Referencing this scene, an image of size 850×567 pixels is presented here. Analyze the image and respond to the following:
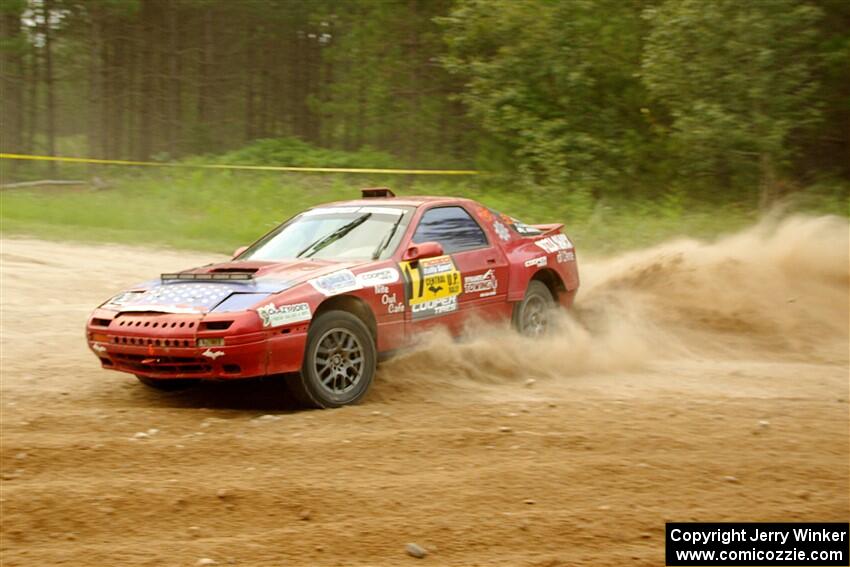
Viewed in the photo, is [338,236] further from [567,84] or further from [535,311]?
[567,84]

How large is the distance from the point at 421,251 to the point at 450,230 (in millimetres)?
905

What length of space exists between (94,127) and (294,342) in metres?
28.4

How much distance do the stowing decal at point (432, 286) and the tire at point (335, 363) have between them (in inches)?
25.9

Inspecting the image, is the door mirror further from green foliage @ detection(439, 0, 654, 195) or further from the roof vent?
green foliage @ detection(439, 0, 654, 195)

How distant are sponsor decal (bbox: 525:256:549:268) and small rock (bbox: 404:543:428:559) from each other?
205 inches

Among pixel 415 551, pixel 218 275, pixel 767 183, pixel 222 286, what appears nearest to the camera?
pixel 415 551

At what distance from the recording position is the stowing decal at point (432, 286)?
832 cm

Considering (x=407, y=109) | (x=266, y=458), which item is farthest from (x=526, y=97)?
(x=266, y=458)

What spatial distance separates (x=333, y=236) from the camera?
8.68m

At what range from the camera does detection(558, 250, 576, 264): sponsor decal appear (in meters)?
10.2

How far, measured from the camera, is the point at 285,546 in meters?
4.73

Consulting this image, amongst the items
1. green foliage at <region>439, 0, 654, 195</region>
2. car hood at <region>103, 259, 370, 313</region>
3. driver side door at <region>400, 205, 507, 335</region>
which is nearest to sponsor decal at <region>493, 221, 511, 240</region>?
driver side door at <region>400, 205, 507, 335</region>

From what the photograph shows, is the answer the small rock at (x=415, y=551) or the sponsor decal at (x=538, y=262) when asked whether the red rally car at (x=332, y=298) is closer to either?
the sponsor decal at (x=538, y=262)

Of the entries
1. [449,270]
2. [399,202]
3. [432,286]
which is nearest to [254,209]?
[399,202]
